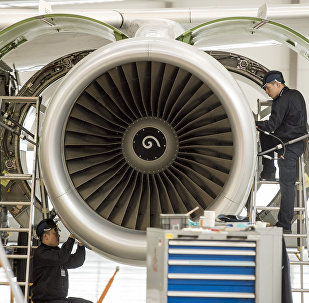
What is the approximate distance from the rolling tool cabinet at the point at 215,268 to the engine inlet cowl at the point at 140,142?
731 millimetres

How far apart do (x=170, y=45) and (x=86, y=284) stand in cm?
481

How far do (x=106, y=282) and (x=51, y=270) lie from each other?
3550 millimetres

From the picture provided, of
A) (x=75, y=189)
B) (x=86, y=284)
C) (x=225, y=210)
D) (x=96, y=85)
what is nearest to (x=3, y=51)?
(x=96, y=85)

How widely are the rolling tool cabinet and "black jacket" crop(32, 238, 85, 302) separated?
170 centimetres

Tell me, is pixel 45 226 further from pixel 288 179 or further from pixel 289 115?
pixel 289 115

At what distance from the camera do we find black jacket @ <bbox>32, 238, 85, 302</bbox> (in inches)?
204

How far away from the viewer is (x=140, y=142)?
4.79 meters

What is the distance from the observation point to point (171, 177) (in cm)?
478

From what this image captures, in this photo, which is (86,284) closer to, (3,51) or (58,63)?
(58,63)

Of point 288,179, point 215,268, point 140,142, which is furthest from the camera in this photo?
point 288,179

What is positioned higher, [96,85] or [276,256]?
[96,85]

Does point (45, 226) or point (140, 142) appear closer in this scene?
point (140, 142)

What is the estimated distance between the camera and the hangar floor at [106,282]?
23.9ft

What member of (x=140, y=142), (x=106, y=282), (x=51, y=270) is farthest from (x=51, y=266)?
(x=106, y=282)
